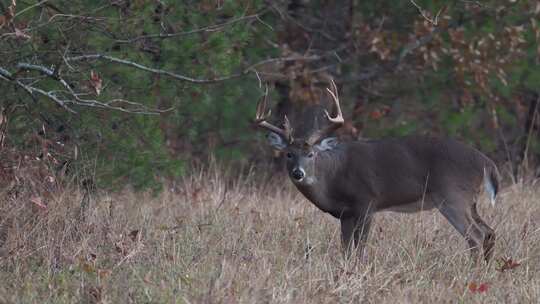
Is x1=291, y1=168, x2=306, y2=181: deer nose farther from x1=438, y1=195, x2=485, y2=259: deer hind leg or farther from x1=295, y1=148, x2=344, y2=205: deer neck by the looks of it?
x1=438, y1=195, x2=485, y2=259: deer hind leg

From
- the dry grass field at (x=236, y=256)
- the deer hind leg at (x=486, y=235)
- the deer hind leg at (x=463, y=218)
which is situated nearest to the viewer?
the dry grass field at (x=236, y=256)

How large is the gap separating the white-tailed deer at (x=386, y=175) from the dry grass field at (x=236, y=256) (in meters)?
0.17

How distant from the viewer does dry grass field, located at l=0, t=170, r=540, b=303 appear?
5.57 m

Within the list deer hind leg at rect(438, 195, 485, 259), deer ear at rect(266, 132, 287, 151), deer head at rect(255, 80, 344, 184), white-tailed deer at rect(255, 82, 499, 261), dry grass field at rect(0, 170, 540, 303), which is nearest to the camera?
dry grass field at rect(0, 170, 540, 303)

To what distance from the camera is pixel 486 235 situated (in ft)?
25.2

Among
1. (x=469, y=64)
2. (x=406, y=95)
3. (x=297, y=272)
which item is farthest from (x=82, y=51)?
(x=406, y=95)

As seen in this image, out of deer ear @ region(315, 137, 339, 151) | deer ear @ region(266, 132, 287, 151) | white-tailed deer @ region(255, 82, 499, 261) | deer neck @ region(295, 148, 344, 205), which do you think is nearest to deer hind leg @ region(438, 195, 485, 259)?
white-tailed deer @ region(255, 82, 499, 261)

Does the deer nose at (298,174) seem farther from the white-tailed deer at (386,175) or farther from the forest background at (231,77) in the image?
the forest background at (231,77)

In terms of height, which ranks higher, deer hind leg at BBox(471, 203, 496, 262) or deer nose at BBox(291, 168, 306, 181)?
deer nose at BBox(291, 168, 306, 181)

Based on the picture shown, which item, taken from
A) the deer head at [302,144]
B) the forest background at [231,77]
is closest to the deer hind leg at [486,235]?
the deer head at [302,144]

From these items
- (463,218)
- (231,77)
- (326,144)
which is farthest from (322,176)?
(231,77)

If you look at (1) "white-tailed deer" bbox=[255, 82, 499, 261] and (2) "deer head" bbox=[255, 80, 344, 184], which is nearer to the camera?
(1) "white-tailed deer" bbox=[255, 82, 499, 261]

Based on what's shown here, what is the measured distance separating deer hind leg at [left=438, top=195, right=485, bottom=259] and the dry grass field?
9cm

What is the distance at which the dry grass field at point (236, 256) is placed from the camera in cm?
557
